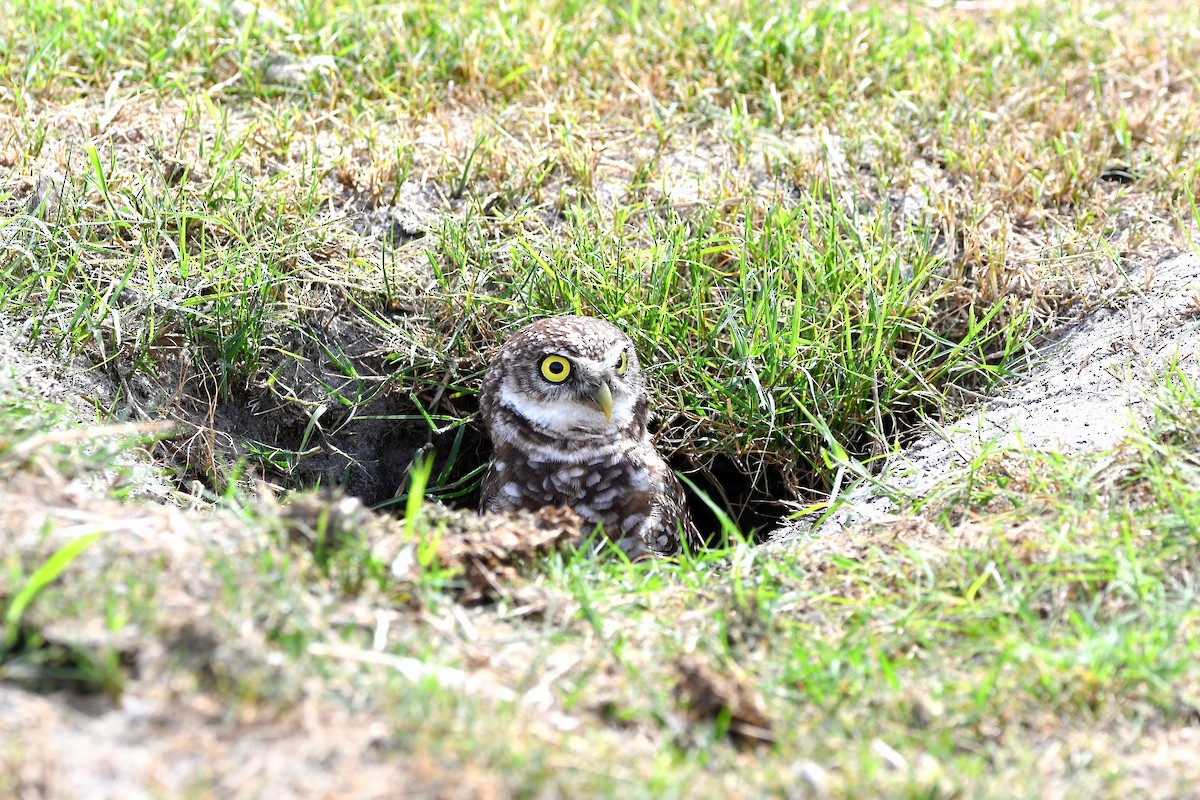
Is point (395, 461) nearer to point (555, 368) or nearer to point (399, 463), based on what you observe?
point (399, 463)

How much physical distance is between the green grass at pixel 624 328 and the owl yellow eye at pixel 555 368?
1.38ft

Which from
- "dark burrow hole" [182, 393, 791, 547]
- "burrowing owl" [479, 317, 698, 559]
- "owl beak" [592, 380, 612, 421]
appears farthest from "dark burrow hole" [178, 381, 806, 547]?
"owl beak" [592, 380, 612, 421]

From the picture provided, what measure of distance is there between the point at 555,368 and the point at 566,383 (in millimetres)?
59

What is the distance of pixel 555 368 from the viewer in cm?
342

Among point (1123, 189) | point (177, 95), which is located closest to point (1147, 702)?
point (1123, 189)

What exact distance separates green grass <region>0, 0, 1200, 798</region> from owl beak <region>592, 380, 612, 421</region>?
0.34 m

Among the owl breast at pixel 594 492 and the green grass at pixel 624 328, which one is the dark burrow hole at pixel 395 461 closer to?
the green grass at pixel 624 328

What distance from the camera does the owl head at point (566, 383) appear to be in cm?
340

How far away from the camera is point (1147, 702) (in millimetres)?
2084

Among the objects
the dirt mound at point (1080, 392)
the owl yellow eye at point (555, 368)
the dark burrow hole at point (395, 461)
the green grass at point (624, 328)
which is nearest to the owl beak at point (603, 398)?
the owl yellow eye at point (555, 368)

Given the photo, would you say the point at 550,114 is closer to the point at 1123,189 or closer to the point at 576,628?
the point at 1123,189

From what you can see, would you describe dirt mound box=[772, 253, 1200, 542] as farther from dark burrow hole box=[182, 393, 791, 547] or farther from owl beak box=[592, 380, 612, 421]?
owl beak box=[592, 380, 612, 421]

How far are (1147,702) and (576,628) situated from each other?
1058mm

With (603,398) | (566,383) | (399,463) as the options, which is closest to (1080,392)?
(603,398)
